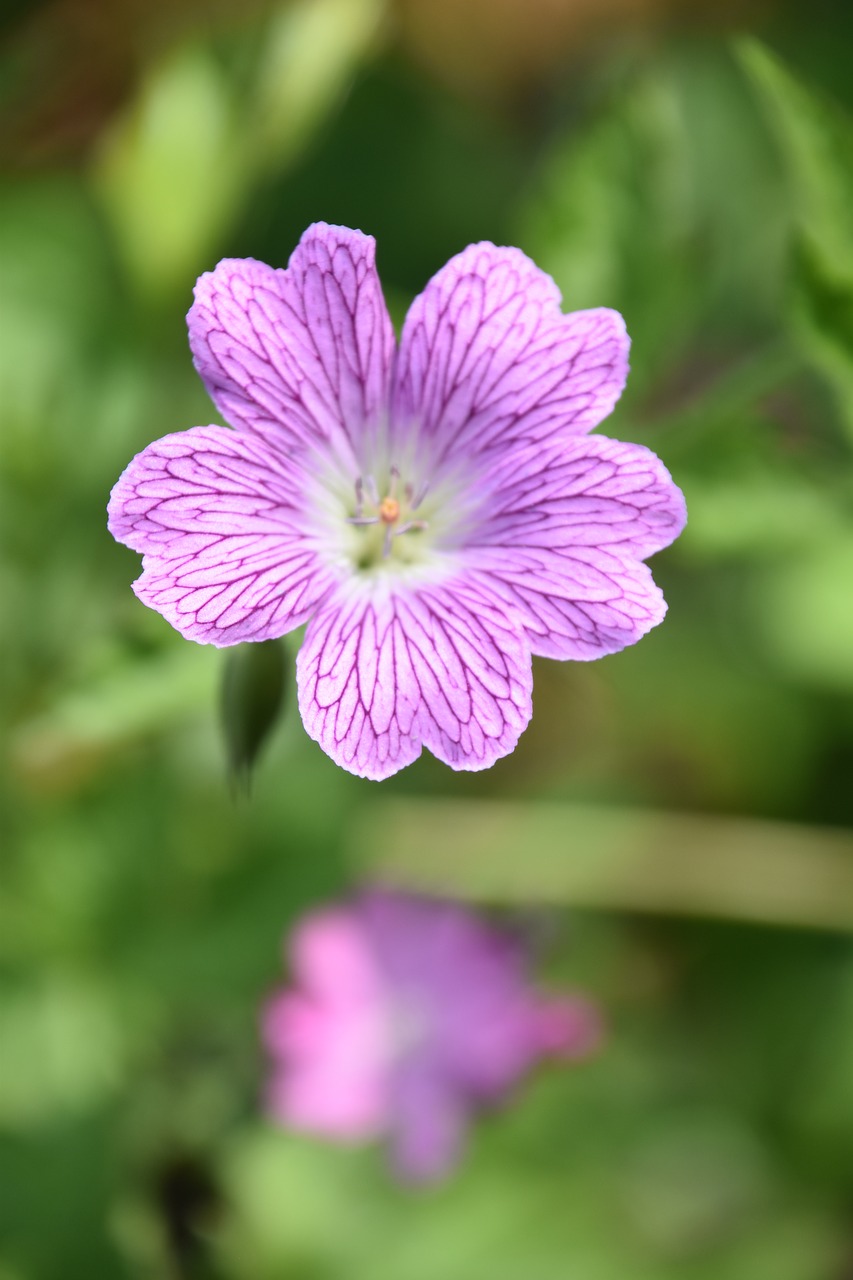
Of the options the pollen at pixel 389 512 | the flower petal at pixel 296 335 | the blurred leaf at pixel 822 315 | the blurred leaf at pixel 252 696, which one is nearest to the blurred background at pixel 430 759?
the blurred leaf at pixel 822 315

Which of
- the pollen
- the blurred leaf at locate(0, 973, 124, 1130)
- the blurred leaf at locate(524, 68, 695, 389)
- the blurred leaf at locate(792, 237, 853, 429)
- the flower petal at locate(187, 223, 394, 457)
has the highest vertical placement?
the blurred leaf at locate(524, 68, 695, 389)

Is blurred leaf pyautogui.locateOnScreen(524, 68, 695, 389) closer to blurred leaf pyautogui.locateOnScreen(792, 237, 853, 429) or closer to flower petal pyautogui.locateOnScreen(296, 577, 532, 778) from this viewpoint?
blurred leaf pyautogui.locateOnScreen(792, 237, 853, 429)

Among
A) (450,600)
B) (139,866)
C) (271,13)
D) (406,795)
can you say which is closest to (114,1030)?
(139,866)

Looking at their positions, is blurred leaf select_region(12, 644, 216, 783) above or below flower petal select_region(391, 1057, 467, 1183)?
above

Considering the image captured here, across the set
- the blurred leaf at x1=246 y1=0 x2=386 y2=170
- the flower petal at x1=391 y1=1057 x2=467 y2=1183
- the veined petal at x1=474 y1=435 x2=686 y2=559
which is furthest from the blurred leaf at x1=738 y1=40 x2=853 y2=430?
the flower petal at x1=391 y1=1057 x2=467 y2=1183

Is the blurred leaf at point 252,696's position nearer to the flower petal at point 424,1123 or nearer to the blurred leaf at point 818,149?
the blurred leaf at point 818,149

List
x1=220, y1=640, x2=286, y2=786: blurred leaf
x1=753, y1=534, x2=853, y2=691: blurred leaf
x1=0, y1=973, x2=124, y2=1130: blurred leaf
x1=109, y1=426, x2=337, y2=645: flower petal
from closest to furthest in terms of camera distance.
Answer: x1=109, y1=426, x2=337, y2=645: flower petal
x1=220, y1=640, x2=286, y2=786: blurred leaf
x1=0, y1=973, x2=124, y2=1130: blurred leaf
x1=753, y1=534, x2=853, y2=691: blurred leaf
